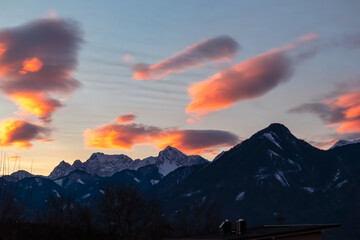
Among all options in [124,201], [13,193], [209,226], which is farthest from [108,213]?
[13,193]

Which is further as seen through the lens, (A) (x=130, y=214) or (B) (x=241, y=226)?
(A) (x=130, y=214)

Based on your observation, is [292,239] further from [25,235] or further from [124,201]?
[124,201]

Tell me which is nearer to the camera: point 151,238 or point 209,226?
point 151,238

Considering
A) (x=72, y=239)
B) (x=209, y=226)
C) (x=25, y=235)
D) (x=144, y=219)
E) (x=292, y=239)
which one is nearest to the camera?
(x=292, y=239)

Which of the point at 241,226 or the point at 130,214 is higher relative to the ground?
the point at 130,214

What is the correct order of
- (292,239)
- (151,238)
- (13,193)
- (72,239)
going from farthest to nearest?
1. (151,238)
2. (72,239)
3. (292,239)
4. (13,193)

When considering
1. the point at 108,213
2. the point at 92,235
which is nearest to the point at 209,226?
the point at 108,213

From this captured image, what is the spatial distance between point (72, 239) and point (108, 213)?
45147mm

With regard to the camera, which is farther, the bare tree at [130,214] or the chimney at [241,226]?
the bare tree at [130,214]

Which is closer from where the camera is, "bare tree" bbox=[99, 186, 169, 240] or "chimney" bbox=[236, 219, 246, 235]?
"chimney" bbox=[236, 219, 246, 235]

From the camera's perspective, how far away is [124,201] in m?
102

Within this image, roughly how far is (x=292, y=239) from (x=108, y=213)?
6155 centimetres

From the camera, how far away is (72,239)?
2114 inches

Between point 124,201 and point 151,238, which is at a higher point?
point 124,201
